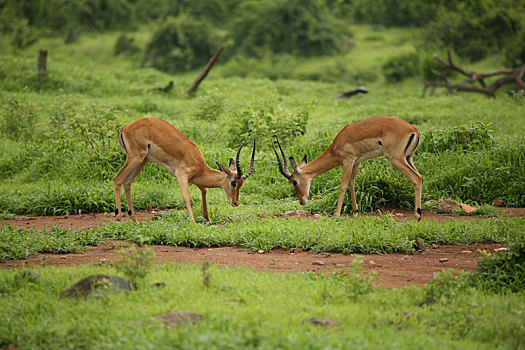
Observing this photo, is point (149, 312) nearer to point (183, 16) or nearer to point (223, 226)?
point (223, 226)

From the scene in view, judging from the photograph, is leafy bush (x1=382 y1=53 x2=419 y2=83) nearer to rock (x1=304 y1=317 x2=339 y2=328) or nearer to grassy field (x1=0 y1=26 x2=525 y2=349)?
grassy field (x1=0 y1=26 x2=525 y2=349)

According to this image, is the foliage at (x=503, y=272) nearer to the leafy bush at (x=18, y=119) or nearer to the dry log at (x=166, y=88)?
the leafy bush at (x=18, y=119)

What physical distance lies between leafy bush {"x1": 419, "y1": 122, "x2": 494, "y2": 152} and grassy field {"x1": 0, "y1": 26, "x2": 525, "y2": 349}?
3 centimetres

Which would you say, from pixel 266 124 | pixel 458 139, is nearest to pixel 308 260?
pixel 458 139

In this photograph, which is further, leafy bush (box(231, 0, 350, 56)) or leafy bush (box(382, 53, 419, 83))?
leafy bush (box(231, 0, 350, 56))

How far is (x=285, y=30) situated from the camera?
29094 millimetres

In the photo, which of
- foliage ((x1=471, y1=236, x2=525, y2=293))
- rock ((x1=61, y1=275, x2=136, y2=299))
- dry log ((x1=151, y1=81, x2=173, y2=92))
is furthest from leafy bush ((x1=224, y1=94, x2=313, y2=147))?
dry log ((x1=151, y1=81, x2=173, y2=92))

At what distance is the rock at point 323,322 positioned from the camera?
408 cm

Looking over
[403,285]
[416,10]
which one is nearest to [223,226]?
[403,285]

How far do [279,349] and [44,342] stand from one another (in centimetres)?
171

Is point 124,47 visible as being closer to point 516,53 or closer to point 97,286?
point 516,53

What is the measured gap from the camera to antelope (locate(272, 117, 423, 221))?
8.15 meters

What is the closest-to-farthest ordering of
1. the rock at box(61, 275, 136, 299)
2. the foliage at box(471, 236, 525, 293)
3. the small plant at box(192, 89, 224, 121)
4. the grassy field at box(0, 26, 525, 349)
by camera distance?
the grassy field at box(0, 26, 525, 349) < the rock at box(61, 275, 136, 299) < the foliage at box(471, 236, 525, 293) < the small plant at box(192, 89, 224, 121)

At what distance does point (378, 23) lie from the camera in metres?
36.4
